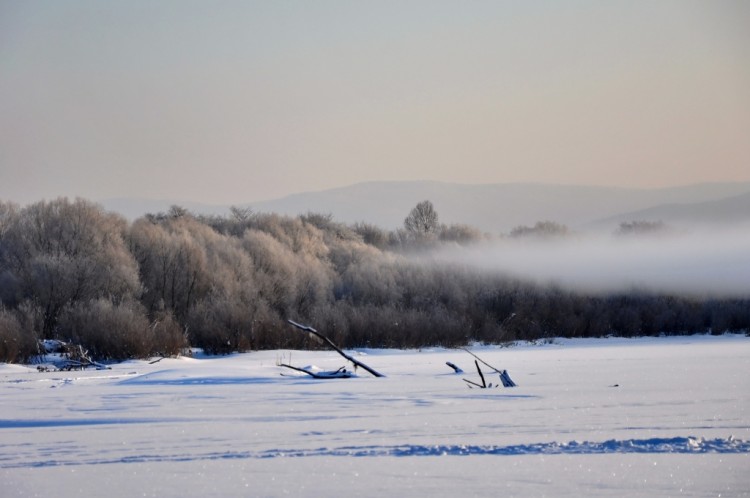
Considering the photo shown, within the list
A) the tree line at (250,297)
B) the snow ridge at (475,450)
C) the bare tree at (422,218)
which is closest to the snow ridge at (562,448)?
the snow ridge at (475,450)

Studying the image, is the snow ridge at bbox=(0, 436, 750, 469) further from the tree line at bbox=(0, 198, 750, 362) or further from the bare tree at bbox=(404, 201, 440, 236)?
the bare tree at bbox=(404, 201, 440, 236)

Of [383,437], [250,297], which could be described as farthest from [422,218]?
[383,437]

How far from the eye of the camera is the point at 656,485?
23.5 feet

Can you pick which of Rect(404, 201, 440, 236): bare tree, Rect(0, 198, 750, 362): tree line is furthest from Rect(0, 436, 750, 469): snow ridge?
Rect(404, 201, 440, 236): bare tree

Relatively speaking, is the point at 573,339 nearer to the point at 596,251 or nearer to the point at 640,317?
the point at 640,317

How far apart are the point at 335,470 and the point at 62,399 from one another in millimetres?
7298

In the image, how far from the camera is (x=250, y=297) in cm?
3803

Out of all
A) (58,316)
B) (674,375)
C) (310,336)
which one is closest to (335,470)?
(674,375)

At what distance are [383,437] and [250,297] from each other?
2888 cm

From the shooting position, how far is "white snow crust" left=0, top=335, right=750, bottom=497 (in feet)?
24.4

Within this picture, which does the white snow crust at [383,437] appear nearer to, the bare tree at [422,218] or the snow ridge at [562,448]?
the snow ridge at [562,448]

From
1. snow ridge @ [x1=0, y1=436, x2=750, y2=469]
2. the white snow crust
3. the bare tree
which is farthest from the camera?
the bare tree

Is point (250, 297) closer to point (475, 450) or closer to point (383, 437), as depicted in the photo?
point (383, 437)

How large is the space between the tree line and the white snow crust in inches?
514
